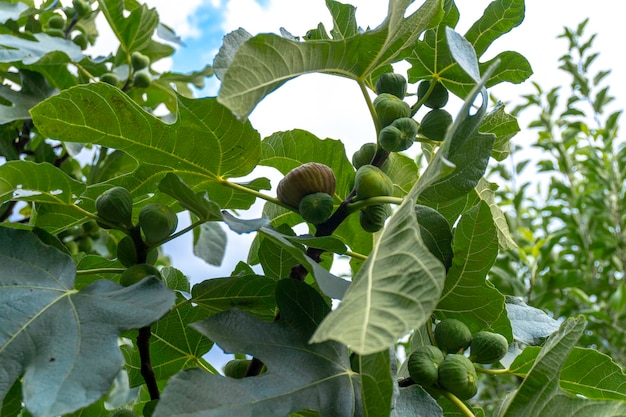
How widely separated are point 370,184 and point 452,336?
223 mm

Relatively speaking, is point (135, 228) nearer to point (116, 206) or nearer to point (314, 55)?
point (116, 206)

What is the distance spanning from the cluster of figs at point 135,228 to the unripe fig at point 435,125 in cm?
39

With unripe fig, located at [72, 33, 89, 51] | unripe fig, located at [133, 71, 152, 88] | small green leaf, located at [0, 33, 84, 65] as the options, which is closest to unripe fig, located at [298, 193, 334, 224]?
small green leaf, located at [0, 33, 84, 65]

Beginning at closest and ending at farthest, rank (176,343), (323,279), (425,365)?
1. (323,279)
2. (425,365)
3. (176,343)

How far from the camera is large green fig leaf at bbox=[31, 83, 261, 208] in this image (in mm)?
836

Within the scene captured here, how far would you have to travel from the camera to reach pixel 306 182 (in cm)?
85

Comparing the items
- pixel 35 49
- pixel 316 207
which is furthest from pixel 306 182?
pixel 35 49

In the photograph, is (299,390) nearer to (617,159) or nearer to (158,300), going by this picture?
(158,300)

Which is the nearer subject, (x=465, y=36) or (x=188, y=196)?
(x=188, y=196)

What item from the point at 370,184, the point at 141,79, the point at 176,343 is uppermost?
the point at 370,184

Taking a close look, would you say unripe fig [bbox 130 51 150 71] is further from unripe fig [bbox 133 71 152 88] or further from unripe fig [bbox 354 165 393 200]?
unripe fig [bbox 354 165 393 200]

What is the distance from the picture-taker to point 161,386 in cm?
109

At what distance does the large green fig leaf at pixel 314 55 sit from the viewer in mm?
688

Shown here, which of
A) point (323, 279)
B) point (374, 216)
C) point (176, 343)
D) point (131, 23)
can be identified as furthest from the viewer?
point (131, 23)
